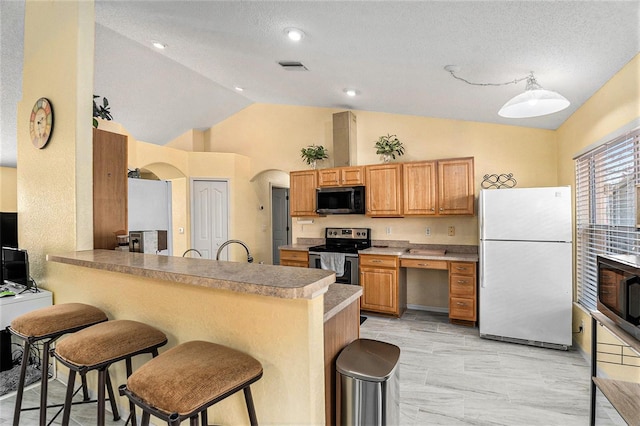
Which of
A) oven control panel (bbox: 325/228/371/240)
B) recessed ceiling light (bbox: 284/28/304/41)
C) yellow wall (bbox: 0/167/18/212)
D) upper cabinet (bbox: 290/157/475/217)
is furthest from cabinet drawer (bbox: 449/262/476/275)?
yellow wall (bbox: 0/167/18/212)

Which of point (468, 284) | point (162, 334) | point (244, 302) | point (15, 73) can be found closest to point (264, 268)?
point (244, 302)

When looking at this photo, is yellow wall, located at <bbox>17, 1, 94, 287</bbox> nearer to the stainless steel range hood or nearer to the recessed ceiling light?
the recessed ceiling light

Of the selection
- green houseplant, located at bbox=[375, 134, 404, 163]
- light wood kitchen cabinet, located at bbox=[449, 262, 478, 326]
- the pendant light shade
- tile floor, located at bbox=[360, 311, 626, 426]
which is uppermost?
green houseplant, located at bbox=[375, 134, 404, 163]

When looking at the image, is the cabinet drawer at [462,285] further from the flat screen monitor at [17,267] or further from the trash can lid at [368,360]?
the flat screen monitor at [17,267]

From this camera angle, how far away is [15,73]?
371 cm

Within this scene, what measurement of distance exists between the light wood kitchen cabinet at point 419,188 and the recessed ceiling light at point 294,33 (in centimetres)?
232

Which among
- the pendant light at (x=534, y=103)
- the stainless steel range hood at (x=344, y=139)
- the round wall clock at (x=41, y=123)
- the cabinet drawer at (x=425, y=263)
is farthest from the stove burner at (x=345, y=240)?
the round wall clock at (x=41, y=123)

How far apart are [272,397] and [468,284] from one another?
3.13m

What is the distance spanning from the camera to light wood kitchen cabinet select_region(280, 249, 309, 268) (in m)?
4.90

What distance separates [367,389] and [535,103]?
214 cm

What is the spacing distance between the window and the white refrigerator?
0.49 ft

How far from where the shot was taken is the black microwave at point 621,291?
5.18ft

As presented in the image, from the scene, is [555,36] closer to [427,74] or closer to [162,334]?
[427,74]

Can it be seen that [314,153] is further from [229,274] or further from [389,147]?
[229,274]
